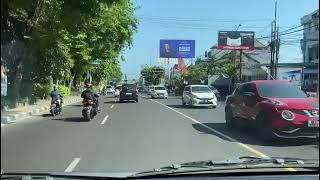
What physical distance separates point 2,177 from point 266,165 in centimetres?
231

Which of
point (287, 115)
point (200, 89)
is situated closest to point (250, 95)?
point (287, 115)

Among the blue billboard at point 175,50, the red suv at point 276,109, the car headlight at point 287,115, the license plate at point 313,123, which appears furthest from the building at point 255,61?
the license plate at point 313,123

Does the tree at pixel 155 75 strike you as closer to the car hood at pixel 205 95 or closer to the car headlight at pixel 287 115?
the car hood at pixel 205 95

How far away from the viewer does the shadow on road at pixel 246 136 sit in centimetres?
1224

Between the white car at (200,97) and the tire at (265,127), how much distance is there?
59.5ft

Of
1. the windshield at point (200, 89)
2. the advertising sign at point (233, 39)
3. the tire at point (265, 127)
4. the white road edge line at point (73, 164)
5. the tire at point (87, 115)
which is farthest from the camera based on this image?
the advertising sign at point (233, 39)

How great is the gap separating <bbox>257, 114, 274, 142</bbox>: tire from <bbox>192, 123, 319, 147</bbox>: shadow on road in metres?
0.12

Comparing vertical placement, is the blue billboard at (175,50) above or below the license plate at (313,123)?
above

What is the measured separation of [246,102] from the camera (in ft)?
49.6

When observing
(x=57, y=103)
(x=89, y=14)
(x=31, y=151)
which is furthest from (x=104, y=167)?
(x=57, y=103)

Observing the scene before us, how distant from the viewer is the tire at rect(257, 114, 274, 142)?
12789 millimetres

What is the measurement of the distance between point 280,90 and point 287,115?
1328 millimetres

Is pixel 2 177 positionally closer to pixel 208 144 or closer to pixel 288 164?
pixel 288 164

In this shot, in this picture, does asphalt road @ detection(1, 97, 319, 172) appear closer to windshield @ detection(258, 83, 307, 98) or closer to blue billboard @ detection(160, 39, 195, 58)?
windshield @ detection(258, 83, 307, 98)
